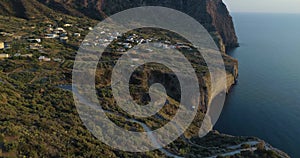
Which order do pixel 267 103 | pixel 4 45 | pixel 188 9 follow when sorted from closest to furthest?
pixel 4 45, pixel 267 103, pixel 188 9

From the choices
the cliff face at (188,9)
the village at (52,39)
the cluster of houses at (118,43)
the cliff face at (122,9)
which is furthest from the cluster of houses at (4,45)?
the cliff face at (188,9)

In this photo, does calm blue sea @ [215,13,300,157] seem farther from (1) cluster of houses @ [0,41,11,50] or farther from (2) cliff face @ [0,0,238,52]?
(1) cluster of houses @ [0,41,11,50]

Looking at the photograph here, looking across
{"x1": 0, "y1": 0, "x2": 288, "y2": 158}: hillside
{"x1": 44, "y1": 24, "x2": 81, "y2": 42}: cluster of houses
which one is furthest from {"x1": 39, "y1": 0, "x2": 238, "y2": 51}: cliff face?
{"x1": 44, "y1": 24, "x2": 81, "y2": 42}: cluster of houses

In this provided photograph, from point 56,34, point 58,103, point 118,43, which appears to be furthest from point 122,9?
point 58,103

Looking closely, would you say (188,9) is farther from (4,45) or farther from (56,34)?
(4,45)

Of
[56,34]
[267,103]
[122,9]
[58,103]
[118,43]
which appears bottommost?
[267,103]

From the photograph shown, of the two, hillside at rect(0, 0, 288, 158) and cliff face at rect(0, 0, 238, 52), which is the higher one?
cliff face at rect(0, 0, 238, 52)

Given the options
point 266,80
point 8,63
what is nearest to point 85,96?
point 8,63

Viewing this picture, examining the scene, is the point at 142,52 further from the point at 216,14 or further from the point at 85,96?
the point at 216,14
